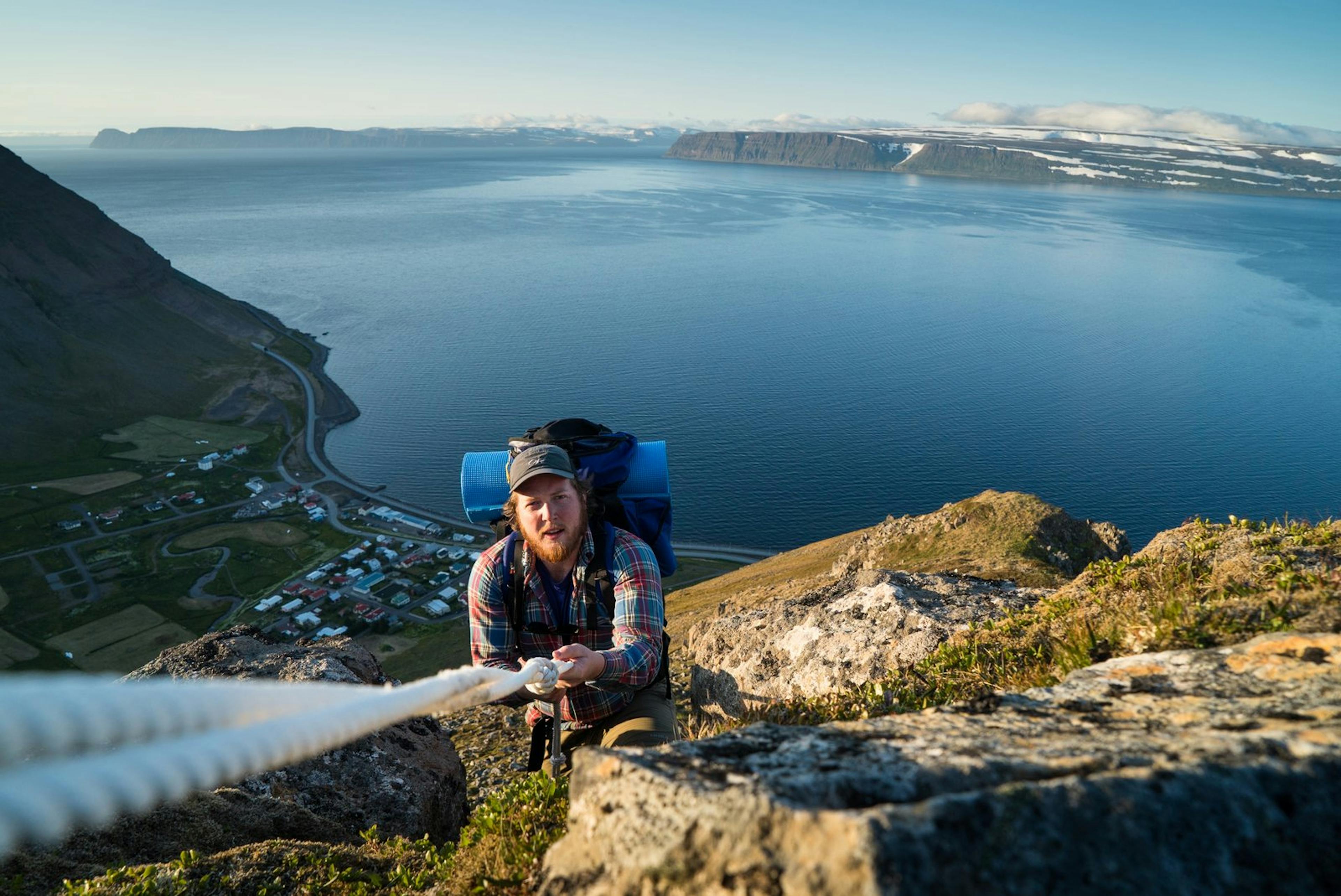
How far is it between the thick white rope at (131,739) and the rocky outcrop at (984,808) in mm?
1272

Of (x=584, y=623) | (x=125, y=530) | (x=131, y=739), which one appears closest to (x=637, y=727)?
(x=584, y=623)

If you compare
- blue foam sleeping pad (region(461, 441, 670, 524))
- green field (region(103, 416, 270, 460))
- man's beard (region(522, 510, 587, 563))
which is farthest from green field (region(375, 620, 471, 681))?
green field (region(103, 416, 270, 460))

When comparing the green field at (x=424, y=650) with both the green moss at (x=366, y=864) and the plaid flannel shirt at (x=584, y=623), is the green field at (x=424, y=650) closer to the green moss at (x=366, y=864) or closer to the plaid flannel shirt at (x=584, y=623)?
the green moss at (x=366, y=864)

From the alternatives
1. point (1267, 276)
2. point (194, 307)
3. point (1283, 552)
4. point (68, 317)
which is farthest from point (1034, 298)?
point (68, 317)

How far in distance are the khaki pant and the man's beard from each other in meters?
1.54

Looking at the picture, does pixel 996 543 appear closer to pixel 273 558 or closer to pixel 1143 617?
pixel 1143 617

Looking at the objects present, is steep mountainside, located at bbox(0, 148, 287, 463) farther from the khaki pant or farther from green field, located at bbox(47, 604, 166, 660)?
the khaki pant

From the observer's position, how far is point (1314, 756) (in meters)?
3.07

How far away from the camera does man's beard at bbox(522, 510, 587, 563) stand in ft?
22.1

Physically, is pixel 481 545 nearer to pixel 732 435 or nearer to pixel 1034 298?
pixel 732 435

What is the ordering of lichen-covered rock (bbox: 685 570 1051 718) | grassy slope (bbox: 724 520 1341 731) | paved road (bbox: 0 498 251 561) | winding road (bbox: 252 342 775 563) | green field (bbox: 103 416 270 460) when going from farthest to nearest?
1. green field (bbox: 103 416 270 460)
2. paved road (bbox: 0 498 251 561)
3. winding road (bbox: 252 342 775 563)
4. lichen-covered rock (bbox: 685 570 1051 718)
5. grassy slope (bbox: 724 520 1341 731)

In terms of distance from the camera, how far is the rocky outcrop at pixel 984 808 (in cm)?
269

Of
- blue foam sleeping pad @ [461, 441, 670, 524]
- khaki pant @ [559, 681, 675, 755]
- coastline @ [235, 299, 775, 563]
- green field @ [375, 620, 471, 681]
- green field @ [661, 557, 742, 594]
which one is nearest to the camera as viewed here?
khaki pant @ [559, 681, 675, 755]

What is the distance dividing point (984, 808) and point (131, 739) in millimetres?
2785
